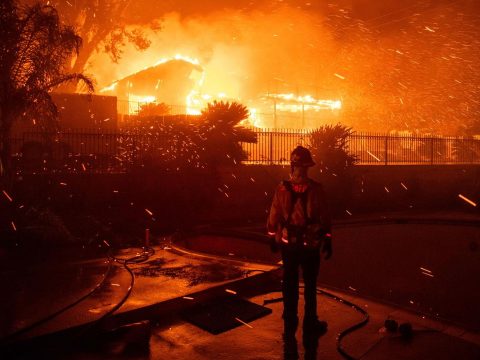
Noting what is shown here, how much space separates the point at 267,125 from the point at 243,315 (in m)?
27.3

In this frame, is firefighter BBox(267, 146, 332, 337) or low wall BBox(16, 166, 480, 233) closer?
firefighter BBox(267, 146, 332, 337)

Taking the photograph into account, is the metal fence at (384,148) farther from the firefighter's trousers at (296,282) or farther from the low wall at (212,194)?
the firefighter's trousers at (296,282)

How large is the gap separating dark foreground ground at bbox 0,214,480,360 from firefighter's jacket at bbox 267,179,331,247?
1.07 m

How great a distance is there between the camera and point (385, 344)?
4.66 meters

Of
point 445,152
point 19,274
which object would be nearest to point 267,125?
point 445,152

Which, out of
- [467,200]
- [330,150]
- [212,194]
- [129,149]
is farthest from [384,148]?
[129,149]

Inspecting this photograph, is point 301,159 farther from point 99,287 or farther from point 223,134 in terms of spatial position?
point 223,134

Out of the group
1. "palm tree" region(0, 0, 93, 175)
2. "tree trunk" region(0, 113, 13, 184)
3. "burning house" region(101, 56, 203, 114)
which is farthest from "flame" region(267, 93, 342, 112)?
"tree trunk" region(0, 113, 13, 184)

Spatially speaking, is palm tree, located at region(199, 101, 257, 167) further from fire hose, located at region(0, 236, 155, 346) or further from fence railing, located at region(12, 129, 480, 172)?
fire hose, located at region(0, 236, 155, 346)

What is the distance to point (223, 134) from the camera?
14211 mm

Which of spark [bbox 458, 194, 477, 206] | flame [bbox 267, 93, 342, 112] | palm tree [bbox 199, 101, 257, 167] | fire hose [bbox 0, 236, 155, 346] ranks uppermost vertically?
flame [bbox 267, 93, 342, 112]

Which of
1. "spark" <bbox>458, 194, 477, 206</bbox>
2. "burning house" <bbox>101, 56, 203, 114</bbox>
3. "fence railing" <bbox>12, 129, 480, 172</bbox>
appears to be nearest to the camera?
"fence railing" <bbox>12, 129, 480, 172</bbox>

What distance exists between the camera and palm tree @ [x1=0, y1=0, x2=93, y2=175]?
9211mm

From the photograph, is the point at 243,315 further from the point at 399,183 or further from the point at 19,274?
the point at 399,183
